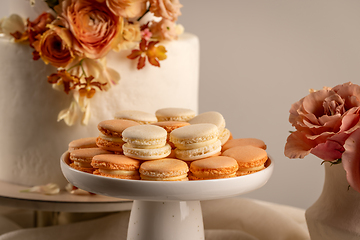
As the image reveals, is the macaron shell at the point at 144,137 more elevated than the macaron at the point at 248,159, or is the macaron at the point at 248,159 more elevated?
the macaron shell at the point at 144,137

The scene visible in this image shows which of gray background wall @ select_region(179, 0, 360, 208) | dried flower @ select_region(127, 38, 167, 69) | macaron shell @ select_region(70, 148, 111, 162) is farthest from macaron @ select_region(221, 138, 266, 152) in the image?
gray background wall @ select_region(179, 0, 360, 208)

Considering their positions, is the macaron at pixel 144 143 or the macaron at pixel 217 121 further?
the macaron at pixel 217 121

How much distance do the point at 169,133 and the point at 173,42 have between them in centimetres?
42

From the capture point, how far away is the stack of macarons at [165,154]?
680 mm

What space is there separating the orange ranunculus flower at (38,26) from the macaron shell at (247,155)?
22.4 inches

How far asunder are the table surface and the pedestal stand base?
0.24m

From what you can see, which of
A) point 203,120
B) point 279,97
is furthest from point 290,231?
point 279,97

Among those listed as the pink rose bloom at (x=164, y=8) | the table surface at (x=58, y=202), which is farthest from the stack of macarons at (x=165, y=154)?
the pink rose bloom at (x=164, y=8)

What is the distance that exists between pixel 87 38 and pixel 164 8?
202 millimetres

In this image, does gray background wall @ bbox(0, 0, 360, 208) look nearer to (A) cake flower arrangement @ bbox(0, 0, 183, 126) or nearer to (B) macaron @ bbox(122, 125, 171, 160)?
(A) cake flower arrangement @ bbox(0, 0, 183, 126)

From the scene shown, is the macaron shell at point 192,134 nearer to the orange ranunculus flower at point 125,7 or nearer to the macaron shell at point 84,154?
the macaron shell at point 84,154

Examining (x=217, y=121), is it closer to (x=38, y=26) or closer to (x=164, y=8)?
(x=164, y=8)

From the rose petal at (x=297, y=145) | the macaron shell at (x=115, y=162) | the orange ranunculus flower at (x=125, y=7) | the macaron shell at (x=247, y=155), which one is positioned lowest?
the macaron shell at (x=115, y=162)

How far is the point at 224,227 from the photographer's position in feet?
3.68
